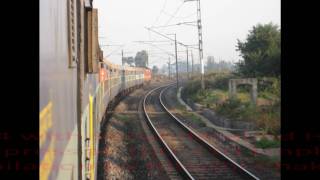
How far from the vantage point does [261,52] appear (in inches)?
1348

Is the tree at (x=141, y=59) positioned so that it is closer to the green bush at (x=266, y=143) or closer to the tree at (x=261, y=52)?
the tree at (x=261, y=52)

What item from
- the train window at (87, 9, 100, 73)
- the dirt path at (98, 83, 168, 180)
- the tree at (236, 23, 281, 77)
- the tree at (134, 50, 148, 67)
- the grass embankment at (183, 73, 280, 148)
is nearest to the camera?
the train window at (87, 9, 100, 73)

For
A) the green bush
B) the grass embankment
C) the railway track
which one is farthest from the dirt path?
the grass embankment

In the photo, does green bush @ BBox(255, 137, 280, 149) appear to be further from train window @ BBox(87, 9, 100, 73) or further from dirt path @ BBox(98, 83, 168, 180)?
train window @ BBox(87, 9, 100, 73)

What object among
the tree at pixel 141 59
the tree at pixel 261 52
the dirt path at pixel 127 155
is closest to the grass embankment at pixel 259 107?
the tree at pixel 261 52

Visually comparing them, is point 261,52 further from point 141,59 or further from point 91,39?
point 141,59

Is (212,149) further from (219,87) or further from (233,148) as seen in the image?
(219,87)

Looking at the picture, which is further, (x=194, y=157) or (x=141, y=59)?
(x=141, y=59)

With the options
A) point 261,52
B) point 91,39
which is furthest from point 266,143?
point 261,52

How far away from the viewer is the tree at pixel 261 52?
3183 cm

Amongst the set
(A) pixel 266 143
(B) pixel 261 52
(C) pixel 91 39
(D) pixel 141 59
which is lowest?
(A) pixel 266 143

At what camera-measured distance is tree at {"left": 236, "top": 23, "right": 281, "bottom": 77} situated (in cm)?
3183

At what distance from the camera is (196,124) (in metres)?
22.3
